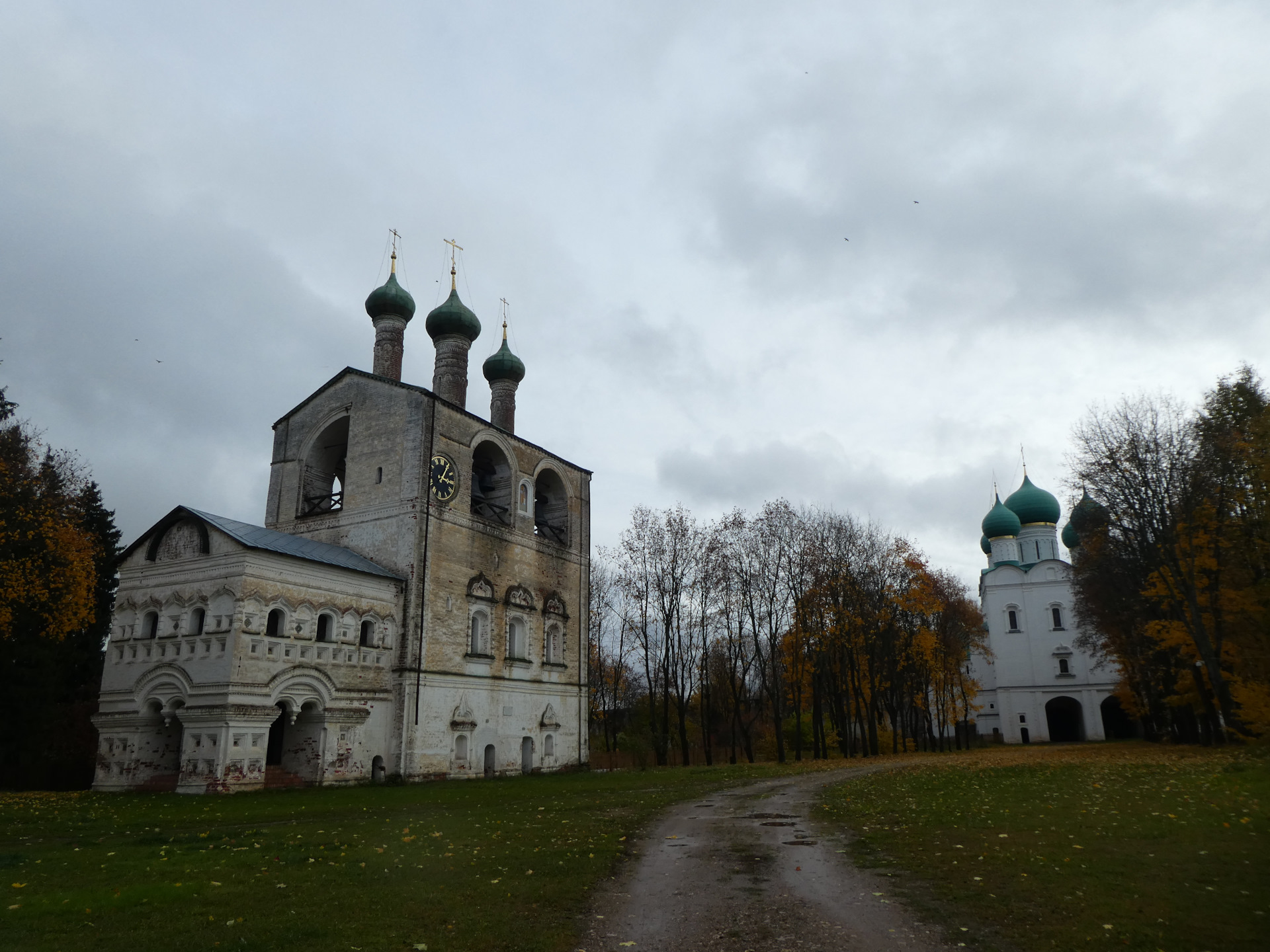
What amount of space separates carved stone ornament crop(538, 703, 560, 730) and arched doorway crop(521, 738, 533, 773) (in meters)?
0.87

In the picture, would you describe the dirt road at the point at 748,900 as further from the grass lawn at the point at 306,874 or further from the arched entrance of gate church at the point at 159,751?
the arched entrance of gate church at the point at 159,751

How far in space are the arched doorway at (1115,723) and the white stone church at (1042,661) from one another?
1.9 inches

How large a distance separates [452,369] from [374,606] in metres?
10.4

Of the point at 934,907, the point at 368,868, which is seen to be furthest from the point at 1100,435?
the point at 368,868

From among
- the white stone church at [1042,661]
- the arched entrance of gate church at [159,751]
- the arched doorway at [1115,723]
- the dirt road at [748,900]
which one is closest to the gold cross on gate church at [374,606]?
the arched entrance of gate church at [159,751]

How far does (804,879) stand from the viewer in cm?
883

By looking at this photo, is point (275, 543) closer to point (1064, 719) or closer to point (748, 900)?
point (748, 900)

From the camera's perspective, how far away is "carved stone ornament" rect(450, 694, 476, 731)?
27.5 meters

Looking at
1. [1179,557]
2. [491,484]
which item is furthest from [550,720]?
[1179,557]

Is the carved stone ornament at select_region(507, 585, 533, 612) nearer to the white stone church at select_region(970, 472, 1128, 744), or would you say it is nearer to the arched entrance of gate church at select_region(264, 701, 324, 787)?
the arched entrance of gate church at select_region(264, 701, 324, 787)

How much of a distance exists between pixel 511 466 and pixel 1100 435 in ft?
68.9

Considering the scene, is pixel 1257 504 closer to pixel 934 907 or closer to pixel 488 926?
pixel 934 907

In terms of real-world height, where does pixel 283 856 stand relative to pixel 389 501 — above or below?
below

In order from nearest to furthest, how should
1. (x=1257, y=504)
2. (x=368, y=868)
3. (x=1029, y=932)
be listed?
1. (x=1029, y=932)
2. (x=368, y=868)
3. (x=1257, y=504)
